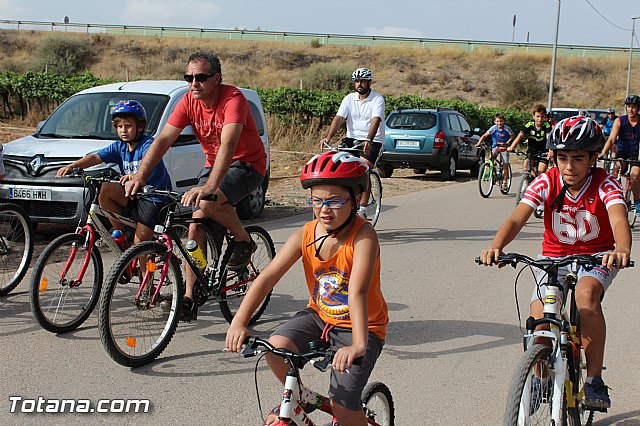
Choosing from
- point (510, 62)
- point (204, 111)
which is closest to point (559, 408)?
point (204, 111)

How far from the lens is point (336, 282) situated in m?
3.63

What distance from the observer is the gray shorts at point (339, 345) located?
11.0 feet

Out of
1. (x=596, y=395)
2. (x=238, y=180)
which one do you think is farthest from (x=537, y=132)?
(x=596, y=395)

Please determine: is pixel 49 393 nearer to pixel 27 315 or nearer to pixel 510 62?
pixel 27 315

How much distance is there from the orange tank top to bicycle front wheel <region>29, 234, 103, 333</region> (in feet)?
8.98

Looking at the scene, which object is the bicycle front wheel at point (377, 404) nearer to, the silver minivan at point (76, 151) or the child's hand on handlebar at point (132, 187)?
the child's hand on handlebar at point (132, 187)

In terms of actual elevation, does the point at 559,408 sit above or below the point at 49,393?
above

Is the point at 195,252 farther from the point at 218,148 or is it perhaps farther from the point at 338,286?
the point at 338,286

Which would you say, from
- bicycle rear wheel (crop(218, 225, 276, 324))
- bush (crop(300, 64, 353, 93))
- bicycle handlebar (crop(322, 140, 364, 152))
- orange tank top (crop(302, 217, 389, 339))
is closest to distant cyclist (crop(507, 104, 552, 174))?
bicycle handlebar (crop(322, 140, 364, 152))

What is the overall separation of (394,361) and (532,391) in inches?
88.5

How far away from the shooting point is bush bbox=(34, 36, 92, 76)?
195 ft

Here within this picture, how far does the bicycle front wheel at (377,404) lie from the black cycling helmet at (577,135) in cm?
162

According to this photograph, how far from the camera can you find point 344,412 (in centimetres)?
336

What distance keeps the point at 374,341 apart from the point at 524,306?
4407mm
